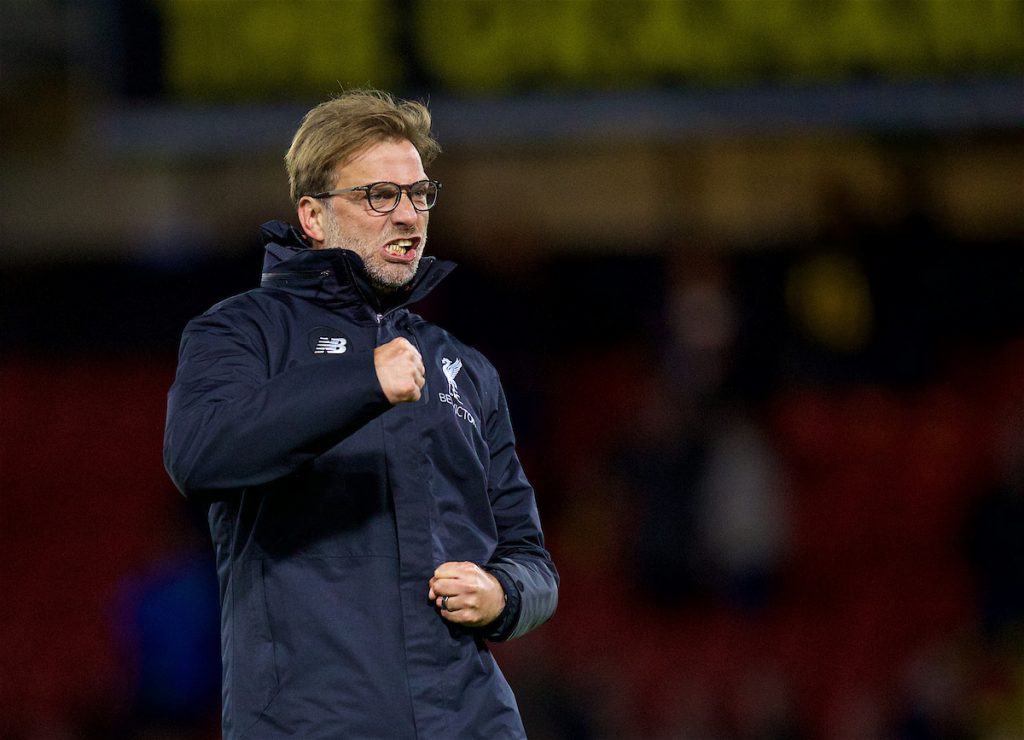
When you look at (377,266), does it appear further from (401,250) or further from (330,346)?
(330,346)

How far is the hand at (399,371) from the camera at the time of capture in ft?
7.75

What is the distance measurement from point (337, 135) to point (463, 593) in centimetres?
79

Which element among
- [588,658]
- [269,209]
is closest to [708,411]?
[588,658]

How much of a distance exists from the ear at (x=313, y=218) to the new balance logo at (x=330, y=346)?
0.76ft

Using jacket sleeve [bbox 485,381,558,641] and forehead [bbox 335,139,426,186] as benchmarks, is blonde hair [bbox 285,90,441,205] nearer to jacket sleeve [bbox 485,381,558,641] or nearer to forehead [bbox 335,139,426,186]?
forehead [bbox 335,139,426,186]

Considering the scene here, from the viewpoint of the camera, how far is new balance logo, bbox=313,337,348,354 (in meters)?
2.64

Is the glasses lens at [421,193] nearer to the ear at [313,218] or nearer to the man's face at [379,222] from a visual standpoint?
the man's face at [379,222]

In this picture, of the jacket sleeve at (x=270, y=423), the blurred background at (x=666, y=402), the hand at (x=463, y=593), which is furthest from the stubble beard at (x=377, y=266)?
the blurred background at (x=666, y=402)

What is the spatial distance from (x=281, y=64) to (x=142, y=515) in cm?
240

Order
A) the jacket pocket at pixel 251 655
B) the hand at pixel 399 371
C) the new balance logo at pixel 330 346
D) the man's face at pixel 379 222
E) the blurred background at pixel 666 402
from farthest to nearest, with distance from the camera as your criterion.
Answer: the blurred background at pixel 666 402
the man's face at pixel 379 222
the new balance logo at pixel 330 346
the jacket pocket at pixel 251 655
the hand at pixel 399 371

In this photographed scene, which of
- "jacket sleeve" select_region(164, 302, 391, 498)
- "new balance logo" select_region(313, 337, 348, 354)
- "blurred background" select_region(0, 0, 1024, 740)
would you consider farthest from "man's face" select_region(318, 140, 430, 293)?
"blurred background" select_region(0, 0, 1024, 740)

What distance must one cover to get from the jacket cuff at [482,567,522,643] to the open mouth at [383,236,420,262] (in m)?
0.53

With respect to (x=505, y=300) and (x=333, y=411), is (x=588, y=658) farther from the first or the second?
(x=333, y=411)

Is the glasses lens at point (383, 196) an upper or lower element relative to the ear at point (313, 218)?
upper
